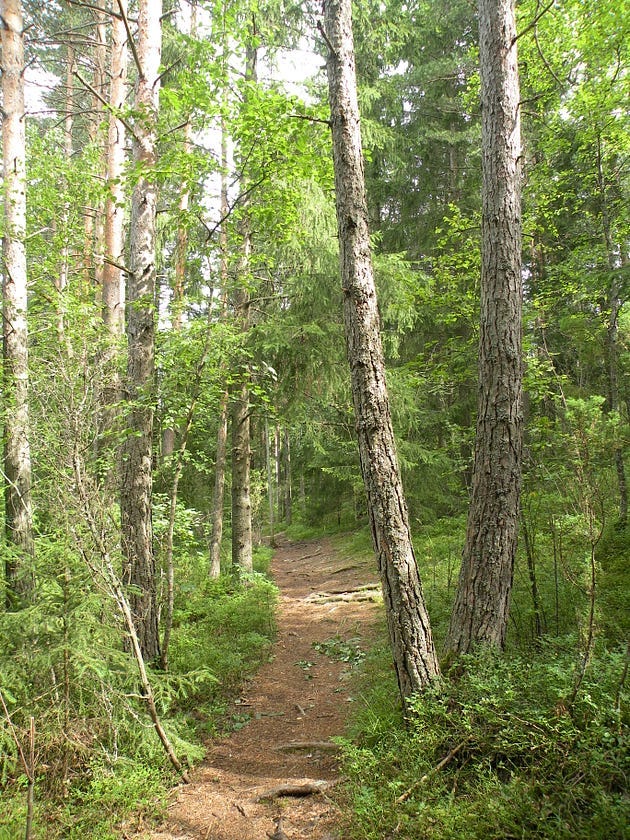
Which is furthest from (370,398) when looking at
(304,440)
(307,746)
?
(304,440)

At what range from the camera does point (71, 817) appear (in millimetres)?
3307

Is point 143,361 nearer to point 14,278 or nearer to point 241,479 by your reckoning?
point 14,278

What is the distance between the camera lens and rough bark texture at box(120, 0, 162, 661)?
507 centimetres

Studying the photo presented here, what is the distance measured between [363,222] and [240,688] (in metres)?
5.36

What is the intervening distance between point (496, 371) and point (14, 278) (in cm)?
634

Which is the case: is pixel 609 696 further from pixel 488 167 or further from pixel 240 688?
pixel 488 167

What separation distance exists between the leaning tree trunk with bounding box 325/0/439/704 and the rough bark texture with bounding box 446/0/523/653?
0.61 meters

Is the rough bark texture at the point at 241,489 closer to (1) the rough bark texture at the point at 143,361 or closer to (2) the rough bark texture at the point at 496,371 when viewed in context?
(1) the rough bark texture at the point at 143,361

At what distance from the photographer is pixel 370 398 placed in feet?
13.7

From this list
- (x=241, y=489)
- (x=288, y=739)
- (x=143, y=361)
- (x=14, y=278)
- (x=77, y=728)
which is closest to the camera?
(x=77, y=728)

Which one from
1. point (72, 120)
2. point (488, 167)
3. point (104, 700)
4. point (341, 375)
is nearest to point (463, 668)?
point (104, 700)

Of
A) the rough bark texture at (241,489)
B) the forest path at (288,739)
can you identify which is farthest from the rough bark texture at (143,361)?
the rough bark texture at (241,489)

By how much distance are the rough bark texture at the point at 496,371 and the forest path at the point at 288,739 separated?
5.47ft

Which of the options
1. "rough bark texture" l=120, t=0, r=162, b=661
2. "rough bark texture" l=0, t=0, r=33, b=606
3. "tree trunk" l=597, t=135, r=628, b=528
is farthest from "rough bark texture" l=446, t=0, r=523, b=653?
"rough bark texture" l=0, t=0, r=33, b=606
